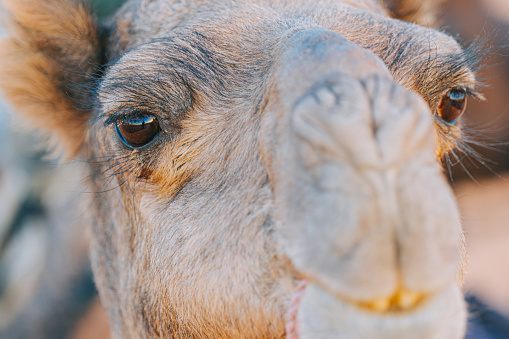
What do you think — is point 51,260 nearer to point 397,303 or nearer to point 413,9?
point 413,9

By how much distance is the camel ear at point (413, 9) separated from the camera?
3914 mm

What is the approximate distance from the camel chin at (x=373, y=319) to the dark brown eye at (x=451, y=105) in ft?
4.46

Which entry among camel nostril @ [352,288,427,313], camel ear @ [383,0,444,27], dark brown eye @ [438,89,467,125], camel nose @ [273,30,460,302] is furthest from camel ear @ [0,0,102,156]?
camel nostril @ [352,288,427,313]

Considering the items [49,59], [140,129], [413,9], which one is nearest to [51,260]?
[49,59]

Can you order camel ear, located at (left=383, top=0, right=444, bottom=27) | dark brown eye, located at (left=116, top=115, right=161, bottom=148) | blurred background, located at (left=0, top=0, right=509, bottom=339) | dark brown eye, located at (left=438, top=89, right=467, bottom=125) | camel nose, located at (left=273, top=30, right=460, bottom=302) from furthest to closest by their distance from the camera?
blurred background, located at (left=0, top=0, right=509, bottom=339), camel ear, located at (left=383, top=0, right=444, bottom=27), dark brown eye, located at (left=438, top=89, right=467, bottom=125), dark brown eye, located at (left=116, top=115, right=161, bottom=148), camel nose, located at (left=273, top=30, right=460, bottom=302)

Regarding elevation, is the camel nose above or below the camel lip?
above

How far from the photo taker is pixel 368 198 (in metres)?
1.55

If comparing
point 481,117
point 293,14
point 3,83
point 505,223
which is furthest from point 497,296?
point 3,83

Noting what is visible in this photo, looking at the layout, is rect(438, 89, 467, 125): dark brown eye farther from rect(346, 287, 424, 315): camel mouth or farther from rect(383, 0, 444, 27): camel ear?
rect(346, 287, 424, 315): camel mouth

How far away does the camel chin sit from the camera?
1.55 meters

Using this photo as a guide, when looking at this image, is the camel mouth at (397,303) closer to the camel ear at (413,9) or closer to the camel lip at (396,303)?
the camel lip at (396,303)

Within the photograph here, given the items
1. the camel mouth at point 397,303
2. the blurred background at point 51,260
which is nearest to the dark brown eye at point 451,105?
the camel mouth at point 397,303

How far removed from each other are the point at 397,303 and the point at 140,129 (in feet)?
5.27

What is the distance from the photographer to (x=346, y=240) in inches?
61.4
